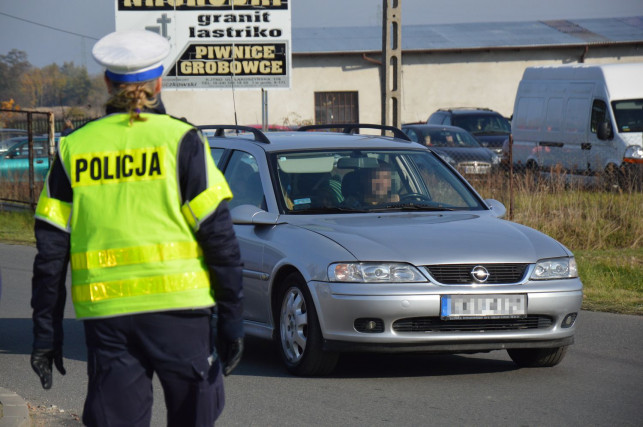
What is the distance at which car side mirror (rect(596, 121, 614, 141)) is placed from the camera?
20.5 meters

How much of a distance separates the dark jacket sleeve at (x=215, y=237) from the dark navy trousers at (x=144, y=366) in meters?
0.10

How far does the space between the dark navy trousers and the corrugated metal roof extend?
39282 millimetres

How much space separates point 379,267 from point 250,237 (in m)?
1.32

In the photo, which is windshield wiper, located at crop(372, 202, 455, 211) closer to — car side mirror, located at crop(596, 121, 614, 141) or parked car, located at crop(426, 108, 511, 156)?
car side mirror, located at crop(596, 121, 614, 141)

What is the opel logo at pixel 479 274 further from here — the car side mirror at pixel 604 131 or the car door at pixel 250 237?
the car side mirror at pixel 604 131

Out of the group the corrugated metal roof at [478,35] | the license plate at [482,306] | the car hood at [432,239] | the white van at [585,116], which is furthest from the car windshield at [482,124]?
the license plate at [482,306]

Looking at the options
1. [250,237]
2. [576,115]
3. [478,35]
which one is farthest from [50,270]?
[478,35]

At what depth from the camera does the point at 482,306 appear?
6672 mm

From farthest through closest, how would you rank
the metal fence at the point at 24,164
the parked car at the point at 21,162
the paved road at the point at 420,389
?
the parked car at the point at 21,162 < the metal fence at the point at 24,164 < the paved road at the point at 420,389

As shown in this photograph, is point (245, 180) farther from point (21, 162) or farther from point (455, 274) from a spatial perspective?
point (21, 162)

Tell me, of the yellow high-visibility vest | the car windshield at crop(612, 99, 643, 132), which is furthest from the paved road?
the car windshield at crop(612, 99, 643, 132)

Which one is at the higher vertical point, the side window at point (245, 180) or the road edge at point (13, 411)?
the side window at point (245, 180)

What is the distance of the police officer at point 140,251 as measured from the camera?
345cm

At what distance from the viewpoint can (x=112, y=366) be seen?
345 centimetres
